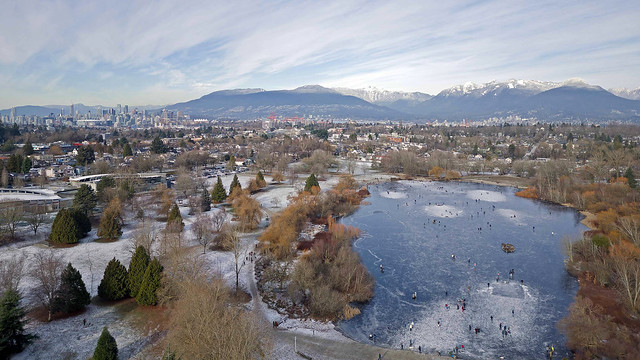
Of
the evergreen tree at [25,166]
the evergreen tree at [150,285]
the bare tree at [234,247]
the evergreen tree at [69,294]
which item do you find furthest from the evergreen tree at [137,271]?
the evergreen tree at [25,166]

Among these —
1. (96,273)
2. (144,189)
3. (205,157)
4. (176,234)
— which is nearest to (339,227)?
(176,234)

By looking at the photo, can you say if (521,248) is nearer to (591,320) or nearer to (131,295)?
(591,320)

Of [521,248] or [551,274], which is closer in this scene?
[551,274]

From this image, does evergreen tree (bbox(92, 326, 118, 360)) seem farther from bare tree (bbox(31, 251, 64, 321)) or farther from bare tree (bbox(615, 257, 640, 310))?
bare tree (bbox(615, 257, 640, 310))

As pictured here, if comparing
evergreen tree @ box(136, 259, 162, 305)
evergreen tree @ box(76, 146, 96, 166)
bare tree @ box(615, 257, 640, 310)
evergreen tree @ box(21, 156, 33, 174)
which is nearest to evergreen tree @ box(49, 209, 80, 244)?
evergreen tree @ box(136, 259, 162, 305)

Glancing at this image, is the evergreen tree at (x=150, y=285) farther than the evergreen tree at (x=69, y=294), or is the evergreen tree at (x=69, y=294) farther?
the evergreen tree at (x=150, y=285)

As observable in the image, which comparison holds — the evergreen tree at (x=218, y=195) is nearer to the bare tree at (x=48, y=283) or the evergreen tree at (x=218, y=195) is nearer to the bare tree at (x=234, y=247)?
the bare tree at (x=234, y=247)

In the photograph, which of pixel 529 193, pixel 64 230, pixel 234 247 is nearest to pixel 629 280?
pixel 234 247
